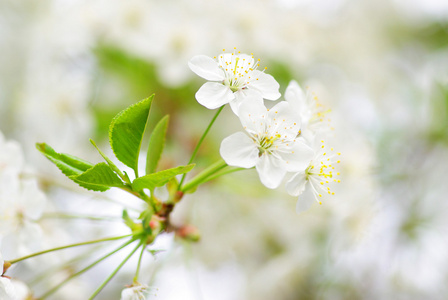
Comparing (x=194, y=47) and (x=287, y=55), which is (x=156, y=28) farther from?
(x=287, y=55)

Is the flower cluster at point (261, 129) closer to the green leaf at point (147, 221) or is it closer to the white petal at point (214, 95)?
the white petal at point (214, 95)

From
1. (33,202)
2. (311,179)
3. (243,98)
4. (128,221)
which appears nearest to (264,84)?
(243,98)

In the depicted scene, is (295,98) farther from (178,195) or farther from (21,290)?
(21,290)

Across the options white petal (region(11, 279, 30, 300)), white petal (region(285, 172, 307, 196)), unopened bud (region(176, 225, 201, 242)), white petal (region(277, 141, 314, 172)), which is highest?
white petal (region(277, 141, 314, 172))

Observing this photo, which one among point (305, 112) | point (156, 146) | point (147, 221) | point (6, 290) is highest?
point (305, 112)

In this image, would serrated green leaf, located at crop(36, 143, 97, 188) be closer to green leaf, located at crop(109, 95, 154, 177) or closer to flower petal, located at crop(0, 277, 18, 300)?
green leaf, located at crop(109, 95, 154, 177)

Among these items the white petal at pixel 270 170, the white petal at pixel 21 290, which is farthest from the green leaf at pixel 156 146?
the white petal at pixel 21 290

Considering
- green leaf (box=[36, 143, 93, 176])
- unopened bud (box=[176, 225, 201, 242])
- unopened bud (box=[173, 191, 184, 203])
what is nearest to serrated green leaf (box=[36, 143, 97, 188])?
green leaf (box=[36, 143, 93, 176])
